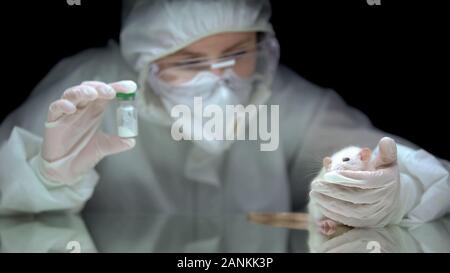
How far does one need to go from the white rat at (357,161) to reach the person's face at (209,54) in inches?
17.2

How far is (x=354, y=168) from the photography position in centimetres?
140

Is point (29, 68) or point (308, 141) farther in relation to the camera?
point (308, 141)

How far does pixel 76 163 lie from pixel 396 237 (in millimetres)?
760

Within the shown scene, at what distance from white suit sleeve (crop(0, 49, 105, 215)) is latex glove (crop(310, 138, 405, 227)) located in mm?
614

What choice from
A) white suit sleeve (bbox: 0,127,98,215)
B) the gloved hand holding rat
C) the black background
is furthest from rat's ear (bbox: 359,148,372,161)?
white suit sleeve (bbox: 0,127,98,215)

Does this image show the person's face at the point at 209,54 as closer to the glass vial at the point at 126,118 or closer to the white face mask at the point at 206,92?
the white face mask at the point at 206,92

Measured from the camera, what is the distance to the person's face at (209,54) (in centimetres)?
177

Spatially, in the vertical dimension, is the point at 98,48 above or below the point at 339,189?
above

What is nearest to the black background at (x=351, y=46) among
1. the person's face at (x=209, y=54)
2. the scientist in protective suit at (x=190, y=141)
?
the scientist in protective suit at (x=190, y=141)

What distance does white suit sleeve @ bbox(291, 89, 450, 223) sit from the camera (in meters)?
1.53

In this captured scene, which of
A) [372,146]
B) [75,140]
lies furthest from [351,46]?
[75,140]
